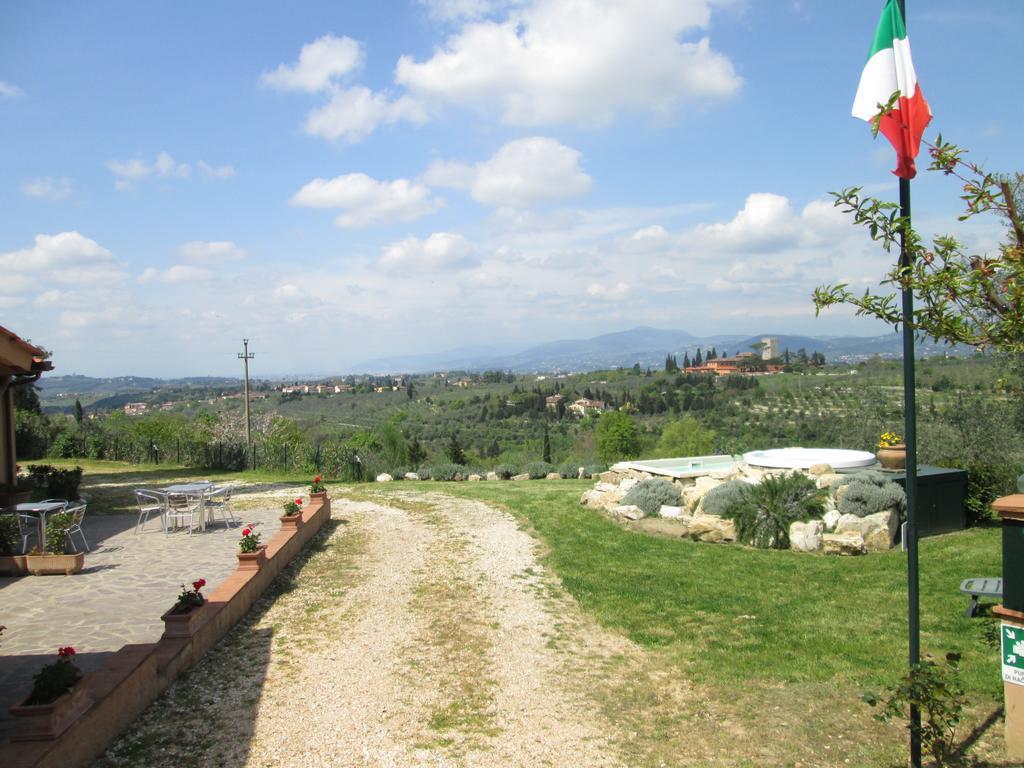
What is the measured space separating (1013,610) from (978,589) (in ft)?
8.78

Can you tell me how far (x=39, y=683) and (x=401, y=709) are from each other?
90.0 inches

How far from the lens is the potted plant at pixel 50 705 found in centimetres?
378

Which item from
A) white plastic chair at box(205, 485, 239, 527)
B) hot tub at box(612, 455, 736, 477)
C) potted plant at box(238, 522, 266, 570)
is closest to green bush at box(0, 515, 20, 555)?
white plastic chair at box(205, 485, 239, 527)

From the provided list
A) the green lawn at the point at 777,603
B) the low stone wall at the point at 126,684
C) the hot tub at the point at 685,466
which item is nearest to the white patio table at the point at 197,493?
the low stone wall at the point at 126,684

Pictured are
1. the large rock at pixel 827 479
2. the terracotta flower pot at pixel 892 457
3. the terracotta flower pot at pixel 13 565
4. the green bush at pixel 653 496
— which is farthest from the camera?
the green bush at pixel 653 496

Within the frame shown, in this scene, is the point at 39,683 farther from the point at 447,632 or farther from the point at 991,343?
the point at 991,343

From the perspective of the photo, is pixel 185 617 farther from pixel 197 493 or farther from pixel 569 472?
pixel 569 472

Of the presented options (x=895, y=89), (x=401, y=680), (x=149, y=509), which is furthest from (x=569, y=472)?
(x=895, y=89)

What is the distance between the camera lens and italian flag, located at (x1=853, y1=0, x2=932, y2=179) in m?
3.56

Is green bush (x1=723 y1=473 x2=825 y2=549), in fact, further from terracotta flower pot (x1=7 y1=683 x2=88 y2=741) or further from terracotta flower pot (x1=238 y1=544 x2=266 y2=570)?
terracotta flower pot (x1=7 y1=683 x2=88 y2=741)

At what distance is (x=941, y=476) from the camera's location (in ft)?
32.4

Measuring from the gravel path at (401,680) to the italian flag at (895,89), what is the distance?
3978mm

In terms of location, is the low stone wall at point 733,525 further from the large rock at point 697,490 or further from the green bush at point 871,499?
the green bush at point 871,499

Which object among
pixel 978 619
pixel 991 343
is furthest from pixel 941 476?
pixel 991 343
